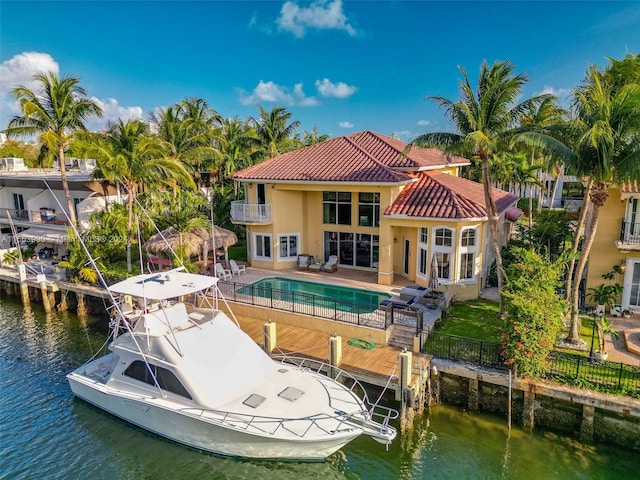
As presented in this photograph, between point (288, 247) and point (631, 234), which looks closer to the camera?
point (631, 234)

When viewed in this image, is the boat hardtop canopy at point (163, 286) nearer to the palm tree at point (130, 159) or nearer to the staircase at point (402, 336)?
the staircase at point (402, 336)

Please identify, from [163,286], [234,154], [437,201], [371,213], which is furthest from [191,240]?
[234,154]

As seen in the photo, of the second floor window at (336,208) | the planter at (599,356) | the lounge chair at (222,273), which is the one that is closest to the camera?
the planter at (599,356)

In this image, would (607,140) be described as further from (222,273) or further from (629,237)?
(222,273)

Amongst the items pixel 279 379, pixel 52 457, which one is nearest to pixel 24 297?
pixel 52 457

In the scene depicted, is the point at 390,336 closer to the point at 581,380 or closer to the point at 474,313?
the point at 474,313

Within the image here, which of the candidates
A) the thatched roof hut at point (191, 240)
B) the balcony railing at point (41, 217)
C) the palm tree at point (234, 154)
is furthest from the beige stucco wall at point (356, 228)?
the balcony railing at point (41, 217)

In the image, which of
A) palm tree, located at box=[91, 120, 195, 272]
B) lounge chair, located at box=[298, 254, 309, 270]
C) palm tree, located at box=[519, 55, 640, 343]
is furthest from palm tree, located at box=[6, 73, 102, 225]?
palm tree, located at box=[519, 55, 640, 343]
